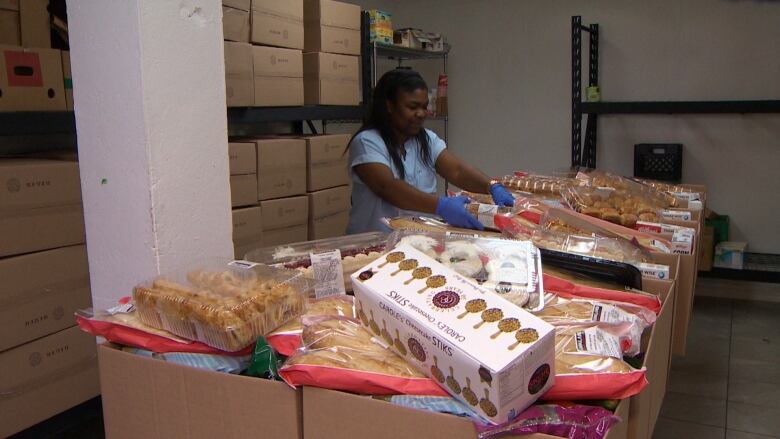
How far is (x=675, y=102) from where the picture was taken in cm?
400

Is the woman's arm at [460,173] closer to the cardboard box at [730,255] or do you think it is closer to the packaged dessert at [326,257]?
the packaged dessert at [326,257]

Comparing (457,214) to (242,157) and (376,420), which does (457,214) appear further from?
(242,157)

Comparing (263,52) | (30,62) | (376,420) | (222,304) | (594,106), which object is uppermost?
(263,52)

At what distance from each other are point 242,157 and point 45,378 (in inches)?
47.7

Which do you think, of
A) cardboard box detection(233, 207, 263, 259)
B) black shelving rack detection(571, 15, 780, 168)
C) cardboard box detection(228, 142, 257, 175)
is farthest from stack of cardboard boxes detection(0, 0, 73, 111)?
black shelving rack detection(571, 15, 780, 168)

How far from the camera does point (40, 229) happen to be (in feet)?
6.72

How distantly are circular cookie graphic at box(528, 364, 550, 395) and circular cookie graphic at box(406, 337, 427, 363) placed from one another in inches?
5.7

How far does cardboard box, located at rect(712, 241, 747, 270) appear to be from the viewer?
404 centimetres

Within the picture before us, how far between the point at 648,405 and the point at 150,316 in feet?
2.62

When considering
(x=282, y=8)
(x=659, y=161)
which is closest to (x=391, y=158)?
(x=282, y=8)

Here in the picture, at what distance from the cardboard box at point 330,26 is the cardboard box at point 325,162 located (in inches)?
18.7

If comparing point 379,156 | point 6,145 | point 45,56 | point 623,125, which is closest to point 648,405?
point 379,156

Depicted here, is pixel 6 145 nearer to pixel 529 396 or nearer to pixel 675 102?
pixel 529 396

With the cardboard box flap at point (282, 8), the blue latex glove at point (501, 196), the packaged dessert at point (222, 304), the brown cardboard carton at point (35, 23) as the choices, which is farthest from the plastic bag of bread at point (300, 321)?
the cardboard box flap at point (282, 8)
